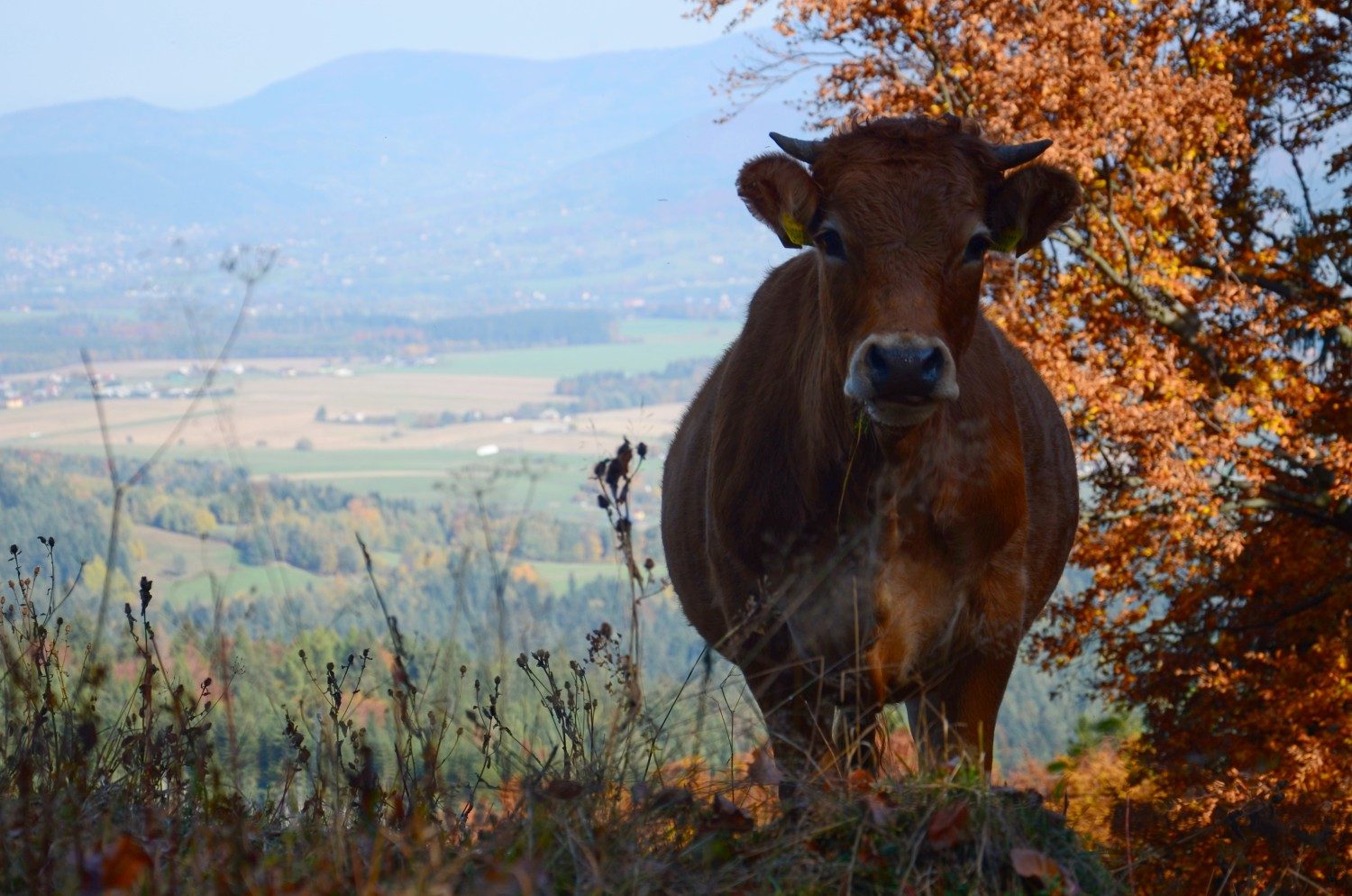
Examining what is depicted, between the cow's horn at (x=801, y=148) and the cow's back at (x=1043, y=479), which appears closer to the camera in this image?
the cow's horn at (x=801, y=148)

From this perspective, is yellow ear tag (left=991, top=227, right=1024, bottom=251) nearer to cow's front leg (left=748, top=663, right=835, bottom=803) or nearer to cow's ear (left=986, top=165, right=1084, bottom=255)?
cow's ear (left=986, top=165, right=1084, bottom=255)

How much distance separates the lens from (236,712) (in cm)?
436

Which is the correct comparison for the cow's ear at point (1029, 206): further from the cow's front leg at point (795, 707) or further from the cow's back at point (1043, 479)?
the cow's front leg at point (795, 707)

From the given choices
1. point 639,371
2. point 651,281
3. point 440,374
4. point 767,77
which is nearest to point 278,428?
point 639,371

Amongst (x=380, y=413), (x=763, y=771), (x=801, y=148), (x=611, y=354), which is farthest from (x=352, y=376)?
(x=763, y=771)

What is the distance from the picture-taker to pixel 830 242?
4695mm

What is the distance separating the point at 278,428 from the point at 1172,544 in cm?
8537

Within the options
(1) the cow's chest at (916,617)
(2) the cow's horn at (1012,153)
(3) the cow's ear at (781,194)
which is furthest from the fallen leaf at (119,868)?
(2) the cow's horn at (1012,153)

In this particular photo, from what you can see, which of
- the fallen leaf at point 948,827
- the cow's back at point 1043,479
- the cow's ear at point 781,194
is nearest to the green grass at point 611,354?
the cow's back at point 1043,479

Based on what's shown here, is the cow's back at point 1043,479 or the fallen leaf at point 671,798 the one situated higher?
the cow's back at point 1043,479

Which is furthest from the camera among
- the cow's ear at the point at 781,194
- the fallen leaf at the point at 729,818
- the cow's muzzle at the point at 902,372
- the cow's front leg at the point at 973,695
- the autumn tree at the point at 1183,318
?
the autumn tree at the point at 1183,318

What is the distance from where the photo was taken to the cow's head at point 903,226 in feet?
13.5

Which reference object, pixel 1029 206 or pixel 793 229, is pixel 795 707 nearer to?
pixel 793 229

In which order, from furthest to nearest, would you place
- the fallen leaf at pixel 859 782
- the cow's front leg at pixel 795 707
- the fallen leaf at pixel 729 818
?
the cow's front leg at pixel 795 707, the fallen leaf at pixel 859 782, the fallen leaf at pixel 729 818
